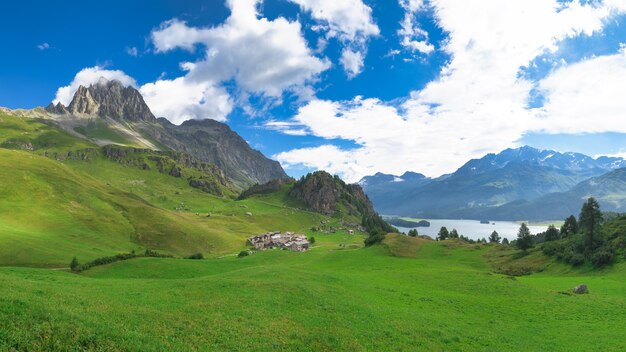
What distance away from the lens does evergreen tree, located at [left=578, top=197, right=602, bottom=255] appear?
8094cm

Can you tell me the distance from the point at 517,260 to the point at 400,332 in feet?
280

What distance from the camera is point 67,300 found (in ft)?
85.6

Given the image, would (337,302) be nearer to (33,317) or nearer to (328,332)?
(328,332)

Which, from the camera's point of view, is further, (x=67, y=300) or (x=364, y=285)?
(x=364, y=285)

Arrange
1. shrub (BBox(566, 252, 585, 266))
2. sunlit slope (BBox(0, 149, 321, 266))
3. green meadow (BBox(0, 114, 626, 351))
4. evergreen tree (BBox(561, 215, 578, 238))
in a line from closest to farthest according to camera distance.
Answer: green meadow (BBox(0, 114, 626, 351)), shrub (BBox(566, 252, 585, 266)), sunlit slope (BBox(0, 149, 321, 266)), evergreen tree (BBox(561, 215, 578, 238))

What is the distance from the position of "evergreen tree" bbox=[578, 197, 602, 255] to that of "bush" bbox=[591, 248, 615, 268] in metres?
4.62

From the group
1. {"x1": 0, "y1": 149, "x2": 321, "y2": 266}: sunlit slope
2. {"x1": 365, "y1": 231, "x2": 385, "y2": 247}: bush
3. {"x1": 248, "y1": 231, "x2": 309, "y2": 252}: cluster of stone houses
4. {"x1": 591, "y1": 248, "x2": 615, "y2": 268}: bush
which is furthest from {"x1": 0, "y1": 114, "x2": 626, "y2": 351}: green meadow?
{"x1": 248, "y1": 231, "x2": 309, "y2": 252}: cluster of stone houses

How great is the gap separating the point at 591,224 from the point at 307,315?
86.9 m

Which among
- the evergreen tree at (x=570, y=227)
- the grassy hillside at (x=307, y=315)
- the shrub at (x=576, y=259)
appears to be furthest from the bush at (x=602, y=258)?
the evergreen tree at (x=570, y=227)

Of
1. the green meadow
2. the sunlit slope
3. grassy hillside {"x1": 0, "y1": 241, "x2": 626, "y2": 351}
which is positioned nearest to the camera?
grassy hillside {"x1": 0, "y1": 241, "x2": 626, "y2": 351}

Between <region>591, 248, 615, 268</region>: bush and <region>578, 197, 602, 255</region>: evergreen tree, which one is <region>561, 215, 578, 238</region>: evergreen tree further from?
<region>591, 248, 615, 268</region>: bush

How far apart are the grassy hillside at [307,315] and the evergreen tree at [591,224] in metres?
24.8

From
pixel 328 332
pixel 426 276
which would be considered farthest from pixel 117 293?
pixel 426 276

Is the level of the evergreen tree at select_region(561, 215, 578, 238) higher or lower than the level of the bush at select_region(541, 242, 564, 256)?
higher
